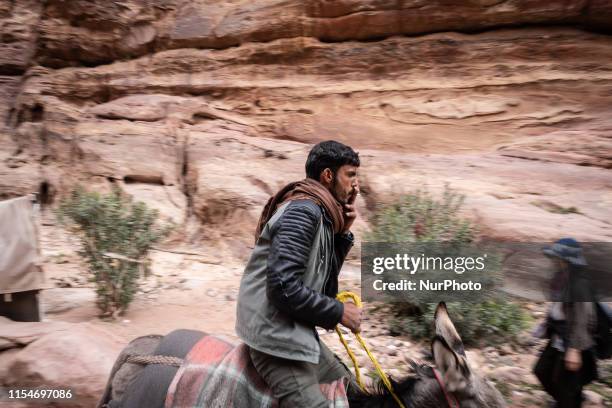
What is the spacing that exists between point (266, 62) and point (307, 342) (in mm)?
10132

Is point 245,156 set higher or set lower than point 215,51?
lower

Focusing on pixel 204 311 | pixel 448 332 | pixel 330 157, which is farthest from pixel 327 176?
pixel 204 311

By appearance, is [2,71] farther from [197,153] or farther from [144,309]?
[144,309]

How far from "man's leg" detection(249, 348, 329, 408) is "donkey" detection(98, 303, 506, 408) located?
229 mm

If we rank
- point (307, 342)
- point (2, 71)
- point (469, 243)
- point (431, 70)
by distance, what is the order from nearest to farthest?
point (307, 342)
point (469, 243)
point (431, 70)
point (2, 71)

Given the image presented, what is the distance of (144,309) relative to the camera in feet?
18.1

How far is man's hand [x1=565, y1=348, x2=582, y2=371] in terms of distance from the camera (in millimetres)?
3002

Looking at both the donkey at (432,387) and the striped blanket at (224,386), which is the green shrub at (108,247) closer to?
the donkey at (432,387)

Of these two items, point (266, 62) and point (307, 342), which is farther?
point (266, 62)

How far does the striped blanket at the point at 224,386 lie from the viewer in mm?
1920

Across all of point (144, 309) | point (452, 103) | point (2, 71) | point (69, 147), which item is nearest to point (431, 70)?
point (452, 103)

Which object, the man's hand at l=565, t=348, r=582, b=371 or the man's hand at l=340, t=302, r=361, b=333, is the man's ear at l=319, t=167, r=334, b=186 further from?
the man's hand at l=565, t=348, r=582, b=371

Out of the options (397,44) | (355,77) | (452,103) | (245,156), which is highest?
(397,44)

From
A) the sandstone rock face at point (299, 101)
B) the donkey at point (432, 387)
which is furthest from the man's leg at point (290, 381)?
the sandstone rock face at point (299, 101)
